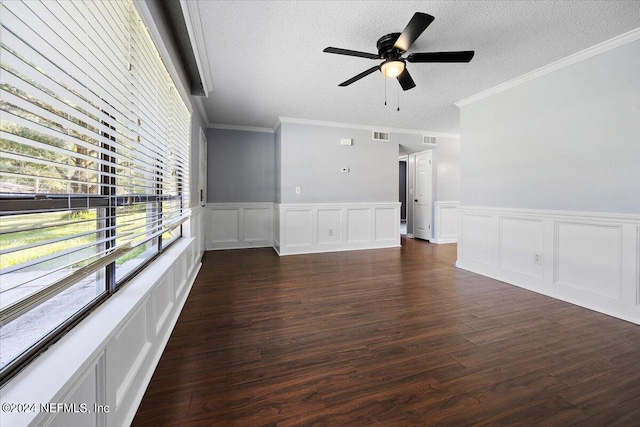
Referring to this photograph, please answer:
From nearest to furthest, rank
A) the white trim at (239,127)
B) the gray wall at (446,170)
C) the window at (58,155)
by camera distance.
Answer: the window at (58,155)
the white trim at (239,127)
the gray wall at (446,170)

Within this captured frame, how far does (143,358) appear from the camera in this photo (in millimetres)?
1411

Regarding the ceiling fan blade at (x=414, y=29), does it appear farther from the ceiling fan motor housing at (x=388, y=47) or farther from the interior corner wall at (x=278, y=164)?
the interior corner wall at (x=278, y=164)

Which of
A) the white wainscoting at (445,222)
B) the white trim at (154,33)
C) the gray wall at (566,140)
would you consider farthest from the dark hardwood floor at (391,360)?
the white wainscoting at (445,222)

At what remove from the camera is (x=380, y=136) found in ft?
17.6

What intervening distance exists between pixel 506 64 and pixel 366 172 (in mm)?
2845

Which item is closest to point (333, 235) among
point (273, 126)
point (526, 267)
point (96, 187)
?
point (273, 126)

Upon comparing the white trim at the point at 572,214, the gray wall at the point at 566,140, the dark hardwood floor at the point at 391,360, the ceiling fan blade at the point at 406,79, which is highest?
the ceiling fan blade at the point at 406,79

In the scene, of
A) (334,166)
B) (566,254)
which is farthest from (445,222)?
(566,254)

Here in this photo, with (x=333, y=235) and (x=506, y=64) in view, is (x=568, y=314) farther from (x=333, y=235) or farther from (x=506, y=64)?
(x=333, y=235)

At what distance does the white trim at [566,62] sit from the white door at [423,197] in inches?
99.7

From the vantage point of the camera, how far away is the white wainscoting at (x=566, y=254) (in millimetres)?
2297

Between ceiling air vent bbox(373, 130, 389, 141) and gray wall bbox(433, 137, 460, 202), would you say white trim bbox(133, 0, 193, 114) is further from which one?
gray wall bbox(433, 137, 460, 202)

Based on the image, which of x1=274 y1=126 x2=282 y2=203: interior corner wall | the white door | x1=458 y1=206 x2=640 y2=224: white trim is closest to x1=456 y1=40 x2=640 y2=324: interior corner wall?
x1=458 y1=206 x2=640 y2=224: white trim

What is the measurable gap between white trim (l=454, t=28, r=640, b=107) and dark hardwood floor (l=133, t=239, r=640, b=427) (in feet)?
8.08
